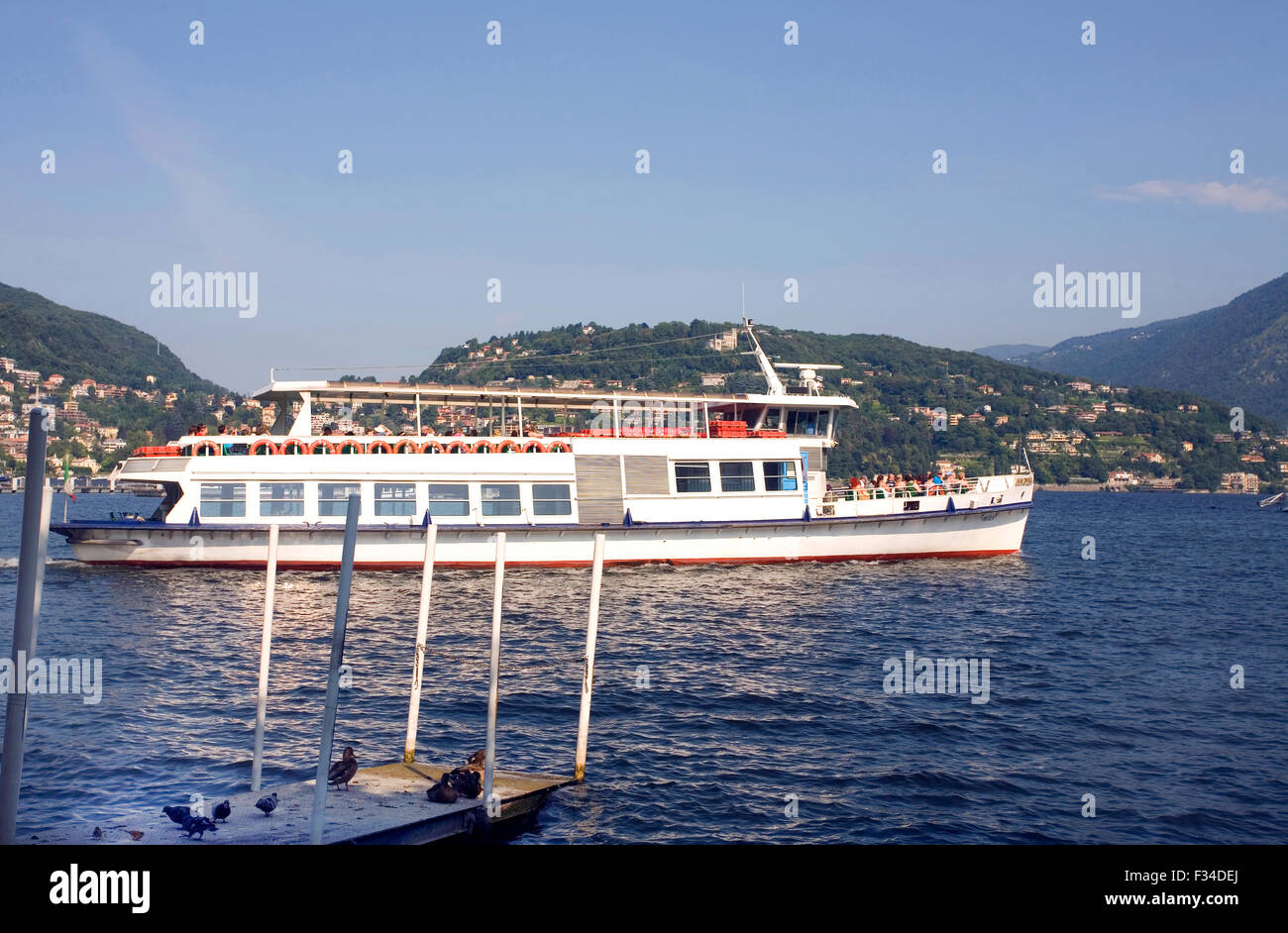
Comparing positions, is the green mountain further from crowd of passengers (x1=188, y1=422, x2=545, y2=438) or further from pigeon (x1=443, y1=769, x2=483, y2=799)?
pigeon (x1=443, y1=769, x2=483, y2=799)

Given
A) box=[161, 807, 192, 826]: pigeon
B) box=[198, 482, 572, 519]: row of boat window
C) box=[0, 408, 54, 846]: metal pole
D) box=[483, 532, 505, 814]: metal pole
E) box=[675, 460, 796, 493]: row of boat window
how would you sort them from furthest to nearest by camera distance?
1. box=[675, 460, 796, 493]: row of boat window
2. box=[198, 482, 572, 519]: row of boat window
3. box=[483, 532, 505, 814]: metal pole
4. box=[161, 807, 192, 826]: pigeon
5. box=[0, 408, 54, 846]: metal pole

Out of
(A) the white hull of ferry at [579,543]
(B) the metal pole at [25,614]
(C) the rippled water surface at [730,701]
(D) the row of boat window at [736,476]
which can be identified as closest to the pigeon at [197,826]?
(C) the rippled water surface at [730,701]

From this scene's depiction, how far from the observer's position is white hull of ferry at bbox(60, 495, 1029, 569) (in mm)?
38531

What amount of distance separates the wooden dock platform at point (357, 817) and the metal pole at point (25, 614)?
2741 mm

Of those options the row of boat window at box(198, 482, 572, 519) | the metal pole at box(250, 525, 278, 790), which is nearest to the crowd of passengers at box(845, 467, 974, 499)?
the row of boat window at box(198, 482, 572, 519)

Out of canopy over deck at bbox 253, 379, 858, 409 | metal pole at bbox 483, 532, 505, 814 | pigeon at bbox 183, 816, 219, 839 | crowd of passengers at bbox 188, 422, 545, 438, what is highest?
canopy over deck at bbox 253, 379, 858, 409

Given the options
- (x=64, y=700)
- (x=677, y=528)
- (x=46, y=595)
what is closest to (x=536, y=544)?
(x=677, y=528)

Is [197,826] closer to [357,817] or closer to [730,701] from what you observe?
[357,817]

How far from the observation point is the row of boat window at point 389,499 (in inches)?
1542

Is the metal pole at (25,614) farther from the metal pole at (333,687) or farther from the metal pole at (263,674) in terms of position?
the metal pole at (263,674)

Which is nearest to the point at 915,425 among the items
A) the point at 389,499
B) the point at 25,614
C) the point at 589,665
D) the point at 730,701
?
the point at 389,499

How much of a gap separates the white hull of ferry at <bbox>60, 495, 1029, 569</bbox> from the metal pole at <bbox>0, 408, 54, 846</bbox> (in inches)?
1079
